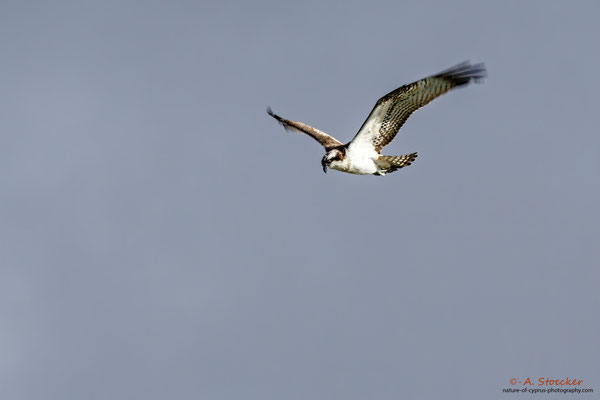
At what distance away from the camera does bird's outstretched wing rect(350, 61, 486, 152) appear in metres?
17.8

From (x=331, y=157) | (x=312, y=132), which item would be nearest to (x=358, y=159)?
(x=331, y=157)

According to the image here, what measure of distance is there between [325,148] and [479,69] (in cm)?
451

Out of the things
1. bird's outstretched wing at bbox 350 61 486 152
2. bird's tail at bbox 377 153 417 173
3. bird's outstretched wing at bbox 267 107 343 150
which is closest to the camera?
bird's outstretched wing at bbox 350 61 486 152

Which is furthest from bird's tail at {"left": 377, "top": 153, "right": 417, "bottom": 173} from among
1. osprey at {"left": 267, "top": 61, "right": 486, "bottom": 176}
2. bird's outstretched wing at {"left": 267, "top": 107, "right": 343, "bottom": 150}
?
bird's outstretched wing at {"left": 267, "top": 107, "right": 343, "bottom": 150}

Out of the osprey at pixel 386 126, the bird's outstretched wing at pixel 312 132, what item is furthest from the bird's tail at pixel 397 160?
the bird's outstretched wing at pixel 312 132

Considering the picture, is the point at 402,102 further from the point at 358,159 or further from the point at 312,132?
the point at 312,132

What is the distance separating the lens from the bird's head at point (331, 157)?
19.4 m

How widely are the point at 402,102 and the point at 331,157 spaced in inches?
83.9

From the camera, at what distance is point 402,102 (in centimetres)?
1856

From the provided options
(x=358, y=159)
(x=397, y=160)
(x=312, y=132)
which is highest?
(x=312, y=132)

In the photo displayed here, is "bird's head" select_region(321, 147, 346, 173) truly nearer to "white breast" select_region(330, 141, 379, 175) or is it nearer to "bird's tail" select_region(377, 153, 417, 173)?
"white breast" select_region(330, 141, 379, 175)

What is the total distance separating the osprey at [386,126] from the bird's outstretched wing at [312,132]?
52 mm

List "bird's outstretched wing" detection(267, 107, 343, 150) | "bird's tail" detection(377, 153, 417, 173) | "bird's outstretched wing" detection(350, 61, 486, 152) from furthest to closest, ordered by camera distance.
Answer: "bird's outstretched wing" detection(267, 107, 343, 150) → "bird's tail" detection(377, 153, 417, 173) → "bird's outstretched wing" detection(350, 61, 486, 152)

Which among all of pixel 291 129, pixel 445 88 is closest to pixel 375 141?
pixel 445 88
